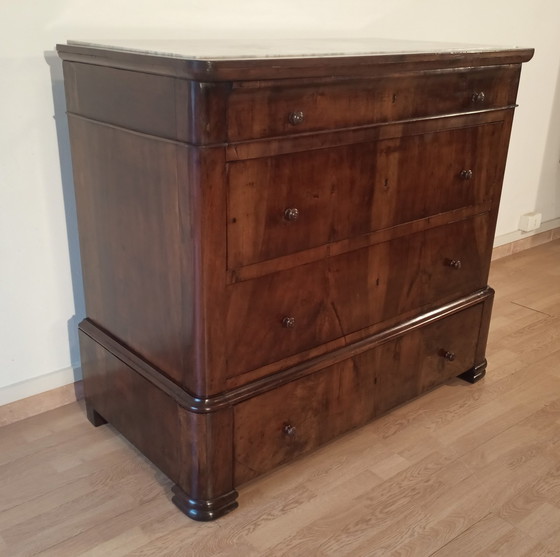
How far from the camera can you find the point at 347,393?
5.92 feet

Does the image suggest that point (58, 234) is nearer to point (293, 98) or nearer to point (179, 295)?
point (179, 295)

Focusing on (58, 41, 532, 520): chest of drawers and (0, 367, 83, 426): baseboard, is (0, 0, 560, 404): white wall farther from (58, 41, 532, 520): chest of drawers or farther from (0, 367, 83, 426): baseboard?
(58, 41, 532, 520): chest of drawers

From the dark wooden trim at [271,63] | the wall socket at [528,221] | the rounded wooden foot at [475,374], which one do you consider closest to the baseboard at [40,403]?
the dark wooden trim at [271,63]

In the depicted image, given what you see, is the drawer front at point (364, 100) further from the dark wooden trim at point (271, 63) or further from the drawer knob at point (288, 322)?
the drawer knob at point (288, 322)

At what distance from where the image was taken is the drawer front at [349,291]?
4.98 ft

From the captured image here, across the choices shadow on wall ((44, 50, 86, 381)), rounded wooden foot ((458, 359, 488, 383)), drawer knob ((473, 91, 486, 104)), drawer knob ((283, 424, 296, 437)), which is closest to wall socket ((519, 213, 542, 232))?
rounded wooden foot ((458, 359, 488, 383))

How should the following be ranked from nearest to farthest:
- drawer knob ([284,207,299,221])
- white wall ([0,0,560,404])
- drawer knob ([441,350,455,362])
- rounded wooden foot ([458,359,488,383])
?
drawer knob ([284,207,299,221]) → white wall ([0,0,560,404]) → drawer knob ([441,350,455,362]) → rounded wooden foot ([458,359,488,383])

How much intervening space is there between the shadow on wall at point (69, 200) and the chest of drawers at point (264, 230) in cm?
15

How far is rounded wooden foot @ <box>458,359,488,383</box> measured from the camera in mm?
2238

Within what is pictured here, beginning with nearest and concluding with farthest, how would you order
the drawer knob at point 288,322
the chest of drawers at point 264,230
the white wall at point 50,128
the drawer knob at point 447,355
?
the chest of drawers at point 264,230 < the drawer knob at point 288,322 < the white wall at point 50,128 < the drawer knob at point 447,355

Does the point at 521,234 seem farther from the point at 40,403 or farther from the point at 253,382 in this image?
the point at 40,403

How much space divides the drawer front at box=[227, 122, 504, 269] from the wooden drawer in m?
0.36

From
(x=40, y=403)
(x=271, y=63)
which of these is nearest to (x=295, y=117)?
(x=271, y=63)

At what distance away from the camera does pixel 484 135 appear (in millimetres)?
1896
